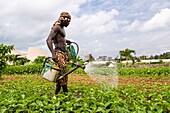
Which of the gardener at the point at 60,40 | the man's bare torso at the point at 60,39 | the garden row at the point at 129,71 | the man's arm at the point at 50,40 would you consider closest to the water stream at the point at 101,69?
the gardener at the point at 60,40

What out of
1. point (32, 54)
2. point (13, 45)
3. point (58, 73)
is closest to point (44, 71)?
point (58, 73)

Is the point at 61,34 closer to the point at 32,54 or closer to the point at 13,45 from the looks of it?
the point at 13,45

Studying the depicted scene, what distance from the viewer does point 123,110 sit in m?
3.77

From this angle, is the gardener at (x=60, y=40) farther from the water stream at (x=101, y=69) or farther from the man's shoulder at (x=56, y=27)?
the water stream at (x=101, y=69)

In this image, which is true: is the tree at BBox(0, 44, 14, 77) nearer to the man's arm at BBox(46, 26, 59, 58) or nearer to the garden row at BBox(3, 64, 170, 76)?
Answer: the garden row at BBox(3, 64, 170, 76)

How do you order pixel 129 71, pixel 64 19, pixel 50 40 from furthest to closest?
1. pixel 129 71
2. pixel 64 19
3. pixel 50 40

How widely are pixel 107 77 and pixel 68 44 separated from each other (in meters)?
1.16

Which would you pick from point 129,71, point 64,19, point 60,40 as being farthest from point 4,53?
point 129,71

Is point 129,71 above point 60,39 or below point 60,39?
below

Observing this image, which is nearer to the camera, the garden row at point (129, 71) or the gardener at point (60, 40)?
the gardener at point (60, 40)

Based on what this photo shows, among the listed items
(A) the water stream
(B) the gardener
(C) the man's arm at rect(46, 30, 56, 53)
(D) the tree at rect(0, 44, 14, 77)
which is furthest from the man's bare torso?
(D) the tree at rect(0, 44, 14, 77)

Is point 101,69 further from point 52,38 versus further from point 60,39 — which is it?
point 52,38

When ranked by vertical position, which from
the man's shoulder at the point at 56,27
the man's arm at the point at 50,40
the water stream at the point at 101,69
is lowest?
the water stream at the point at 101,69

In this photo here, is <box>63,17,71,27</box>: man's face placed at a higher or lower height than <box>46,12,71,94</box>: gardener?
higher
